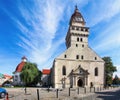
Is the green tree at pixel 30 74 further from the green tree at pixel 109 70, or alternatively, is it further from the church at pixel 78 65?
the green tree at pixel 109 70

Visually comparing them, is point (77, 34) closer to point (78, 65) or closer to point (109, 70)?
point (78, 65)

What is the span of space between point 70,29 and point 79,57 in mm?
8904

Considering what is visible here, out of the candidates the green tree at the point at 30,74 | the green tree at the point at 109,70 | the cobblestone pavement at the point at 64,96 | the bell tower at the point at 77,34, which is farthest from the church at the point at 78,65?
the cobblestone pavement at the point at 64,96

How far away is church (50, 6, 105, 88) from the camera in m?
52.0

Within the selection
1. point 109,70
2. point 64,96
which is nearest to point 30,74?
point 109,70

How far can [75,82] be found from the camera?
51969 millimetres

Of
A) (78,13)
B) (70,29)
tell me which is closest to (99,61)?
(70,29)

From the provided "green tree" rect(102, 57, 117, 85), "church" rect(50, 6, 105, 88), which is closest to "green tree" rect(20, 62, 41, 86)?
"church" rect(50, 6, 105, 88)

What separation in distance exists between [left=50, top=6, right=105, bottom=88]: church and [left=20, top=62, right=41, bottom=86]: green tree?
16.7 feet

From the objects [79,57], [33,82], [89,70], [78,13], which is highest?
[78,13]

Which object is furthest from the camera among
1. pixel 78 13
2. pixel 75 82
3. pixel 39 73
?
pixel 78 13

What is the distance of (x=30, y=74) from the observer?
5222cm

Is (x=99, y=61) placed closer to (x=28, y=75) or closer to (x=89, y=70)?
(x=89, y=70)

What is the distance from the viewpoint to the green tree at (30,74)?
52.3 meters
